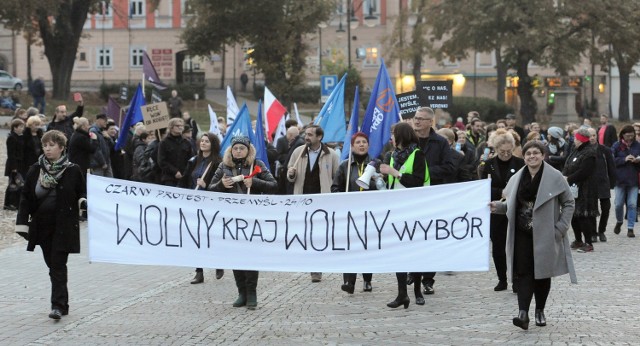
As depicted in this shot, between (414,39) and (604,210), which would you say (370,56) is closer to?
(414,39)

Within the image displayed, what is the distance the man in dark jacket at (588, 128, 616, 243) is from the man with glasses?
18.5 ft

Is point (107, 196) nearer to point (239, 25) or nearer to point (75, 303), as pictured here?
point (75, 303)

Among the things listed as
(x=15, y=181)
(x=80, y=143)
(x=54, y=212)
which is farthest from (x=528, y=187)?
(x=15, y=181)

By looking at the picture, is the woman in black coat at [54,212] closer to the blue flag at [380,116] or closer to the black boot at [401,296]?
the black boot at [401,296]

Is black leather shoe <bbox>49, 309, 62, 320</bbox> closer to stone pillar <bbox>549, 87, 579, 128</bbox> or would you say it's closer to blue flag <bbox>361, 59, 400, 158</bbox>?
blue flag <bbox>361, 59, 400, 158</bbox>

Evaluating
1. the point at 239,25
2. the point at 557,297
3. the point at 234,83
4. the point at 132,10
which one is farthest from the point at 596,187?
the point at 132,10

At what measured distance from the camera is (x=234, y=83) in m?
77.0

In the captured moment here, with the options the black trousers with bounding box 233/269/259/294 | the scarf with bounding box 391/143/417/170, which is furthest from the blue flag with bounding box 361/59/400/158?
the black trousers with bounding box 233/269/259/294

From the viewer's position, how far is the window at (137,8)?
83.1m

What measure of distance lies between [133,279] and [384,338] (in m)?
5.08

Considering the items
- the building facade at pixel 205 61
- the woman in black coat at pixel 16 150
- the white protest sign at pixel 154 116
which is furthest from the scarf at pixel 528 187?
the building facade at pixel 205 61

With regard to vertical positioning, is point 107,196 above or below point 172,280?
above

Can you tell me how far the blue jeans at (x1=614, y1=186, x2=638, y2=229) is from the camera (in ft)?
63.5

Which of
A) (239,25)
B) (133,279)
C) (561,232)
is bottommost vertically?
(133,279)
